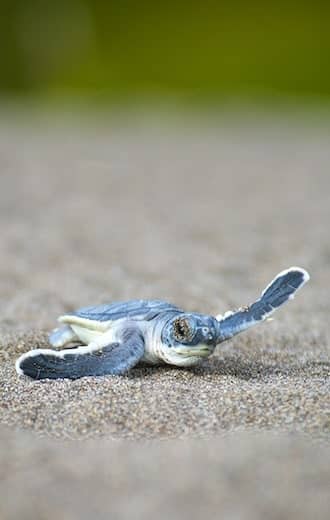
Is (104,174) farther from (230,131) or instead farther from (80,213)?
(230,131)

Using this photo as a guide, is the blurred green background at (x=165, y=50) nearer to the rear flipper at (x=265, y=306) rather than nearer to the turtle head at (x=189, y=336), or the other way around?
the rear flipper at (x=265, y=306)

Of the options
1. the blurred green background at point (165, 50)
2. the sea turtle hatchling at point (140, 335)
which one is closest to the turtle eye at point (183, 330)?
the sea turtle hatchling at point (140, 335)


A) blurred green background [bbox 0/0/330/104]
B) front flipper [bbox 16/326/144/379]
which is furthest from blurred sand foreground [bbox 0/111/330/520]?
blurred green background [bbox 0/0/330/104]

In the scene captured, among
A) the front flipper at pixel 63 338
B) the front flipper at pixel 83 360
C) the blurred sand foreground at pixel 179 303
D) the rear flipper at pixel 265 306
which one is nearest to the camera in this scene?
the blurred sand foreground at pixel 179 303

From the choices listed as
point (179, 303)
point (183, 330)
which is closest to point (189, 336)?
point (183, 330)

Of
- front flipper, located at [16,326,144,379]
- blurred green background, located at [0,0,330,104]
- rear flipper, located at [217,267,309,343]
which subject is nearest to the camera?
front flipper, located at [16,326,144,379]

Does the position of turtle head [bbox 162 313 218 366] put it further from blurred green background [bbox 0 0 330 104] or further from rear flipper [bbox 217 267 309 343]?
blurred green background [bbox 0 0 330 104]

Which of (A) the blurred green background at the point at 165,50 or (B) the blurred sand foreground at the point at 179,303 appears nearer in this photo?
(B) the blurred sand foreground at the point at 179,303

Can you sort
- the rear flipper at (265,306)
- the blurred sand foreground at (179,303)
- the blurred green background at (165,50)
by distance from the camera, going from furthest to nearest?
the blurred green background at (165,50) < the rear flipper at (265,306) < the blurred sand foreground at (179,303)
